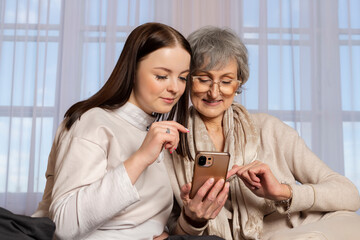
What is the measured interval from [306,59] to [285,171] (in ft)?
9.13

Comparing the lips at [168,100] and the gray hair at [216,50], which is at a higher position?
the gray hair at [216,50]

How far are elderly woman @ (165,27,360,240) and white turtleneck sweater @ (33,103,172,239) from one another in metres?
0.14

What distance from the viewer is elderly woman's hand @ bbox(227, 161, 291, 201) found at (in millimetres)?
1544

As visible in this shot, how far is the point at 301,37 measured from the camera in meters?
4.35

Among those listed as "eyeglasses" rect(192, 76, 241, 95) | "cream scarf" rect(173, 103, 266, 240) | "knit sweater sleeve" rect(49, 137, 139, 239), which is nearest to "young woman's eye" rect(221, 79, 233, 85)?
"eyeglasses" rect(192, 76, 241, 95)

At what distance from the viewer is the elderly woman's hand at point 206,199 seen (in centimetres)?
139

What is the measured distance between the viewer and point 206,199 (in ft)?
4.65

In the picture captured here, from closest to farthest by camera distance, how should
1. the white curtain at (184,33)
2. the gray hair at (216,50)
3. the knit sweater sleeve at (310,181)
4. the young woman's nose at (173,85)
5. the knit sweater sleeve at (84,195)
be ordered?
1. the knit sweater sleeve at (84,195)
2. the young woman's nose at (173,85)
3. the knit sweater sleeve at (310,181)
4. the gray hair at (216,50)
5. the white curtain at (184,33)

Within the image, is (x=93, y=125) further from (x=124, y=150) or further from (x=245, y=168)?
(x=245, y=168)

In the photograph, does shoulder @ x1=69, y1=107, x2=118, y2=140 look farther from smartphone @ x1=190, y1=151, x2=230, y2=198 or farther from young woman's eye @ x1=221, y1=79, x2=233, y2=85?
young woman's eye @ x1=221, y1=79, x2=233, y2=85

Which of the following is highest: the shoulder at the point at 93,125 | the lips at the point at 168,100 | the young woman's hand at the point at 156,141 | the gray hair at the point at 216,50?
the gray hair at the point at 216,50

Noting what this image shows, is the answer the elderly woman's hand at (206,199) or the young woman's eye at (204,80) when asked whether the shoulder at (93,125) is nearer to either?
the elderly woman's hand at (206,199)

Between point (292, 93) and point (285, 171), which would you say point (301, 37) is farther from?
point (285, 171)

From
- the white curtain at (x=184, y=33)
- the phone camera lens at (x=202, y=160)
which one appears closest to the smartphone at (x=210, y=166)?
the phone camera lens at (x=202, y=160)
